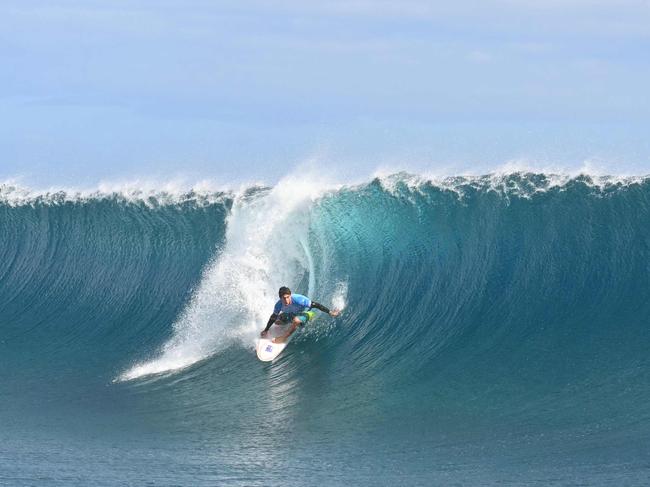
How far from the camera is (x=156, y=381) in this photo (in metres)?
14.0

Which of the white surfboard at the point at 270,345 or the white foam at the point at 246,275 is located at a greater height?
the white foam at the point at 246,275

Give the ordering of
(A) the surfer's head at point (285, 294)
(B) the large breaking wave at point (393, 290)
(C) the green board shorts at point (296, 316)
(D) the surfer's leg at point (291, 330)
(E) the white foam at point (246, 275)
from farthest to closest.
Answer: (E) the white foam at point (246, 275) → (C) the green board shorts at point (296, 316) → (D) the surfer's leg at point (291, 330) → (A) the surfer's head at point (285, 294) → (B) the large breaking wave at point (393, 290)

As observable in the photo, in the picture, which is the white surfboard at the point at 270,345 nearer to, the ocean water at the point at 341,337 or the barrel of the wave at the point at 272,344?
the barrel of the wave at the point at 272,344

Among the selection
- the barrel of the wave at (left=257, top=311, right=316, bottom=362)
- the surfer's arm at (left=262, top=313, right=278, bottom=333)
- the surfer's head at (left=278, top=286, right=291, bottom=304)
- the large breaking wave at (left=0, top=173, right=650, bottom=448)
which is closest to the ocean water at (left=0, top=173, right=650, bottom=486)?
the large breaking wave at (left=0, top=173, right=650, bottom=448)

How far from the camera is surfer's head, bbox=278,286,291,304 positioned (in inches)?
556

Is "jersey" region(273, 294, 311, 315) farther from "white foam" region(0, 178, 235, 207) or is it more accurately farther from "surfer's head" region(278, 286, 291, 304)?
"white foam" region(0, 178, 235, 207)

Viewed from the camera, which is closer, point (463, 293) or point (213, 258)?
point (463, 293)

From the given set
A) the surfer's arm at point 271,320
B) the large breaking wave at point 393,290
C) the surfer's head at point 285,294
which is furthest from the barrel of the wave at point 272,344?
the surfer's head at point 285,294

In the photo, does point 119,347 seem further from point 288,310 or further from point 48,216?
point 48,216

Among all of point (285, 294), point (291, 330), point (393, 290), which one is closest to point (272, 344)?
point (291, 330)

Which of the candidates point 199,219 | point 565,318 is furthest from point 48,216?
point 565,318

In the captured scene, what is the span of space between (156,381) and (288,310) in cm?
200

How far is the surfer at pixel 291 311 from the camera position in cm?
1430

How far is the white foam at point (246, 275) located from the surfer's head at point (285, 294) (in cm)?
92
